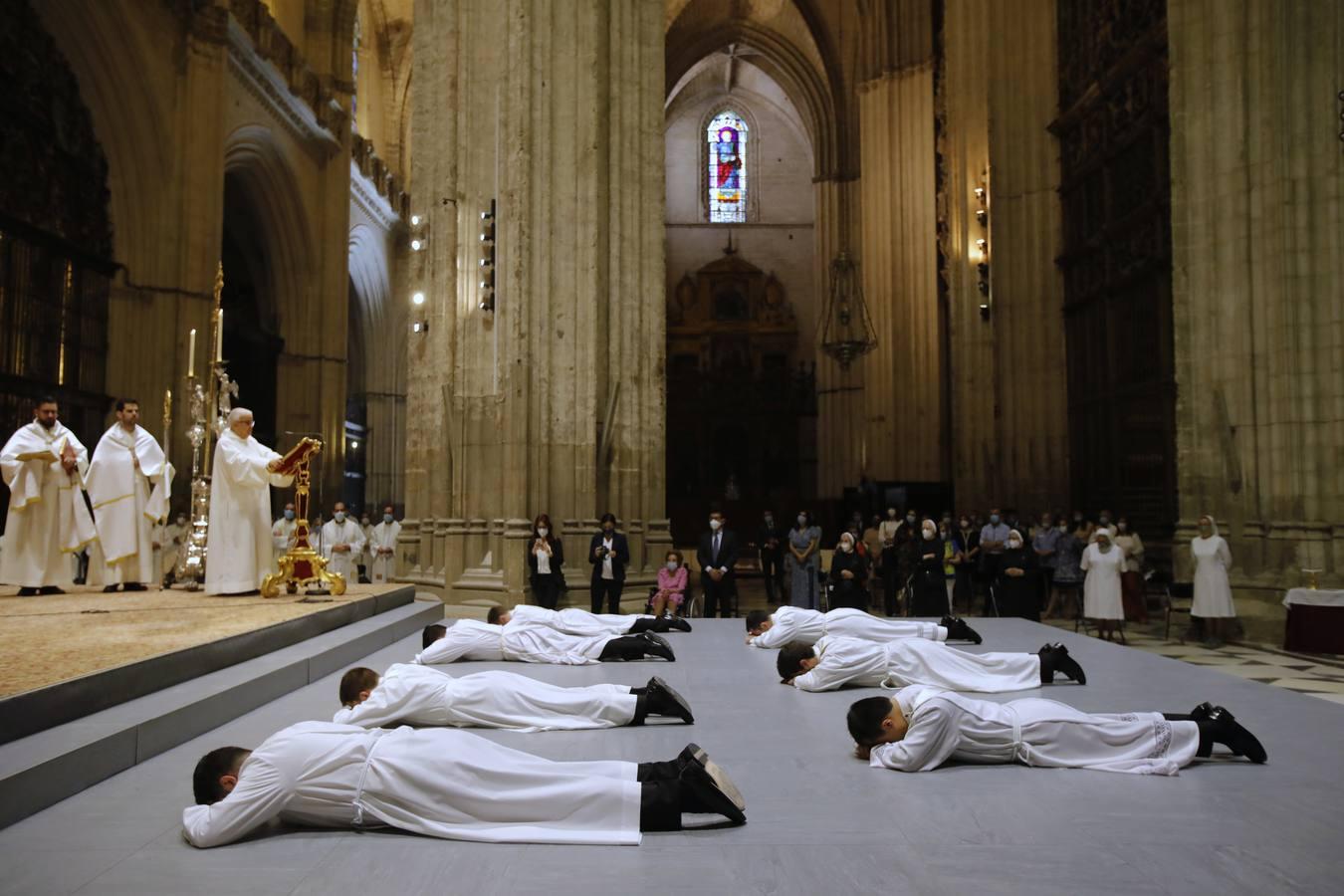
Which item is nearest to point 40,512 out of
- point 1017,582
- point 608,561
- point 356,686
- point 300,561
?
point 300,561

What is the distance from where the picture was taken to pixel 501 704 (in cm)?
550

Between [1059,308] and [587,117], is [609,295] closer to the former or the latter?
[587,117]

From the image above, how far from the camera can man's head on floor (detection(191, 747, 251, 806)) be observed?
3.68 meters

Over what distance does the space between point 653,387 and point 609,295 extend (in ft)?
4.69

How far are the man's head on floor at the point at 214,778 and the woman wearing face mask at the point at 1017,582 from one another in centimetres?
974

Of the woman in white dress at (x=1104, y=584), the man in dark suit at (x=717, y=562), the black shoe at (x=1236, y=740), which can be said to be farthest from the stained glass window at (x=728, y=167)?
the black shoe at (x=1236, y=740)

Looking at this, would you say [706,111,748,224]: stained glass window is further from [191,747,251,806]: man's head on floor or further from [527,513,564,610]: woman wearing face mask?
[191,747,251,806]: man's head on floor

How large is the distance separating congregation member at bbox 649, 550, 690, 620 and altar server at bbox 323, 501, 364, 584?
734 cm

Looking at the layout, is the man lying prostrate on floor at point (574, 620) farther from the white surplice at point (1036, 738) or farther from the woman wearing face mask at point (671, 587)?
the white surplice at point (1036, 738)

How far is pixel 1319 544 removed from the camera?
10.3 meters

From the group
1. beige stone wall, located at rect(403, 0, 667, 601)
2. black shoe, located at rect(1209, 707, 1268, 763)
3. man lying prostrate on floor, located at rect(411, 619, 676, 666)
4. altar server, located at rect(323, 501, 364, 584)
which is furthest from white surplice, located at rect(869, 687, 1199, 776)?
altar server, located at rect(323, 501, 364, 584)

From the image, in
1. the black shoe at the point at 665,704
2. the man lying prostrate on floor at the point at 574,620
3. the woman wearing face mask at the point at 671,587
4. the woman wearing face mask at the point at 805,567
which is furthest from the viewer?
the woman wearing face mask at the point at 805,567

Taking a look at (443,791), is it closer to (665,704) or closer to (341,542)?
(665,704)

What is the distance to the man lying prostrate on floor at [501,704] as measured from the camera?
531cm
